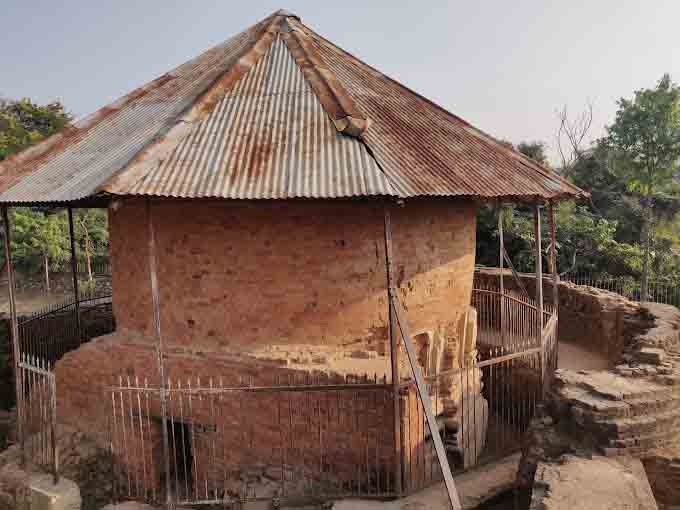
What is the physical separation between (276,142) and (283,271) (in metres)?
1.63

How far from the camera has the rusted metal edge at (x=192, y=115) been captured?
5.34 metres

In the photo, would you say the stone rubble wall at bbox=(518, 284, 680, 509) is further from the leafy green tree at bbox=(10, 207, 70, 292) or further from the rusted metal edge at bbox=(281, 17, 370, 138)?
the leafy green tree at bbox=(10, 207, 70, 292)

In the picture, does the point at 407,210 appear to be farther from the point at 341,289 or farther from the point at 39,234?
the point at 39,234


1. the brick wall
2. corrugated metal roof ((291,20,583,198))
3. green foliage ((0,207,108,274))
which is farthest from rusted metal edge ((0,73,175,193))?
green foliage ((0,207,108,274))

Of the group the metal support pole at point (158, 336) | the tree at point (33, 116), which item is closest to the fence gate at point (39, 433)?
the metal support pole at point (158, 336)

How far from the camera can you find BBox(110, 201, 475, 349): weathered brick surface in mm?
6352

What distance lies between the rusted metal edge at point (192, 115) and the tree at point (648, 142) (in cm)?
1500

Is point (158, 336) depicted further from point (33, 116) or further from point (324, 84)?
point (33, 116)

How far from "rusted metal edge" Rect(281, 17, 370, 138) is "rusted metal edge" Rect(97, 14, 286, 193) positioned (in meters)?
0.37

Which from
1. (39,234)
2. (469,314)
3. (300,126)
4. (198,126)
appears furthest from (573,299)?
(39,234)

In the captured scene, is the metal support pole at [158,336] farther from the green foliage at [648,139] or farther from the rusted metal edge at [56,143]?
the green foliage at [648,139]

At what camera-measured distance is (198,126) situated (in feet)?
21.4

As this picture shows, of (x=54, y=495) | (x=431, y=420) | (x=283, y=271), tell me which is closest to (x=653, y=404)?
(x=431, y=420)

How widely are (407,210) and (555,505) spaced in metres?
3.93
